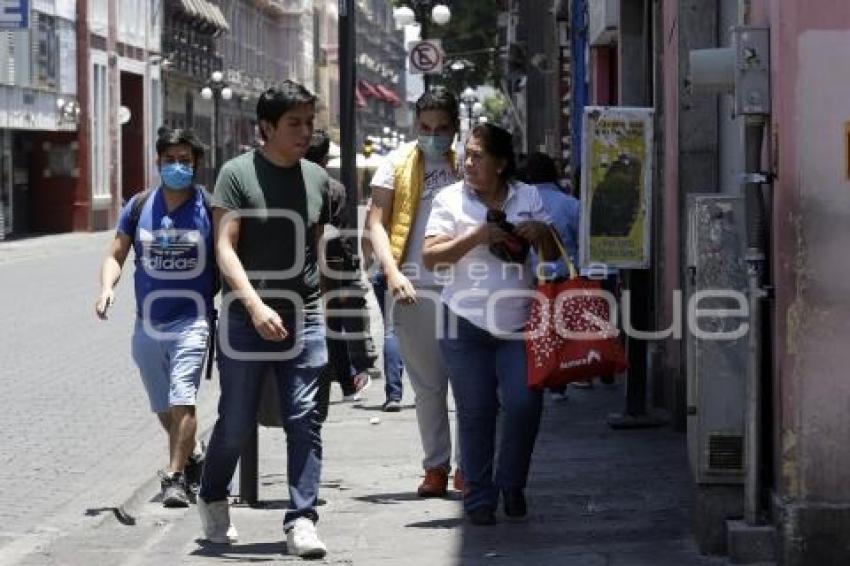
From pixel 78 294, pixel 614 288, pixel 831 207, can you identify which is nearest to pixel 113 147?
pixel 78 294

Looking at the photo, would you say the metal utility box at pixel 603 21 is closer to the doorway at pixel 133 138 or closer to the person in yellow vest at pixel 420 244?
the person in yellow vest at pixel 420 244

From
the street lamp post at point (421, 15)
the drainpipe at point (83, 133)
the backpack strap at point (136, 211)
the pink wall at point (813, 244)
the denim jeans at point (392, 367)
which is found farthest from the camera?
the drainpipe at point (83, 133)

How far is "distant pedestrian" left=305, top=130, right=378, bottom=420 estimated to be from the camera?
1149cm

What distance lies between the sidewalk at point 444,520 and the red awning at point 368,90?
94142mm

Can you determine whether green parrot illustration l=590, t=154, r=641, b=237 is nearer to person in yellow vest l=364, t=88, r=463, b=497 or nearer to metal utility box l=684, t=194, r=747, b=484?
person in yellow vest l=364, t=88, r=463, b=497

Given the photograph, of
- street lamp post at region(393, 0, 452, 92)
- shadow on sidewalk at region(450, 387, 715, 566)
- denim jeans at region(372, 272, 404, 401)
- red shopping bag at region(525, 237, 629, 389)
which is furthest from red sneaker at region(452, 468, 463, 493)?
street lamp post at region(393, 0, 452, 92)

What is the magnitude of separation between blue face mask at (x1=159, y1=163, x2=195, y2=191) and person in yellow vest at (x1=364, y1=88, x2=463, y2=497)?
90 centimetres

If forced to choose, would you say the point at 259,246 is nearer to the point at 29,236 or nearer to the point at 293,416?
the point at 293,416

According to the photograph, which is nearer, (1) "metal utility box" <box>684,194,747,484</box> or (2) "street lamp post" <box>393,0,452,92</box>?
(1) "metal utility box" <box>684,194,747,484</box>

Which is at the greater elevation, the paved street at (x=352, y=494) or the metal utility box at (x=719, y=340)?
the metal utility box at (x=719, y=340)

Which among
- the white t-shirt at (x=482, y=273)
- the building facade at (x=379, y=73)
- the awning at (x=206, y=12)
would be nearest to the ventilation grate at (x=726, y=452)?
the white t-shirt at (x=482, y=273)

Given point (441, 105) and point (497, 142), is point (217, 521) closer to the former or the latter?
point (497, 142)

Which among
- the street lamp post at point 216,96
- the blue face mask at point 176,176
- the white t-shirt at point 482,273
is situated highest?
the street lamp post at point 216,96

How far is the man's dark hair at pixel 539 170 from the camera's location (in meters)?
13.3
